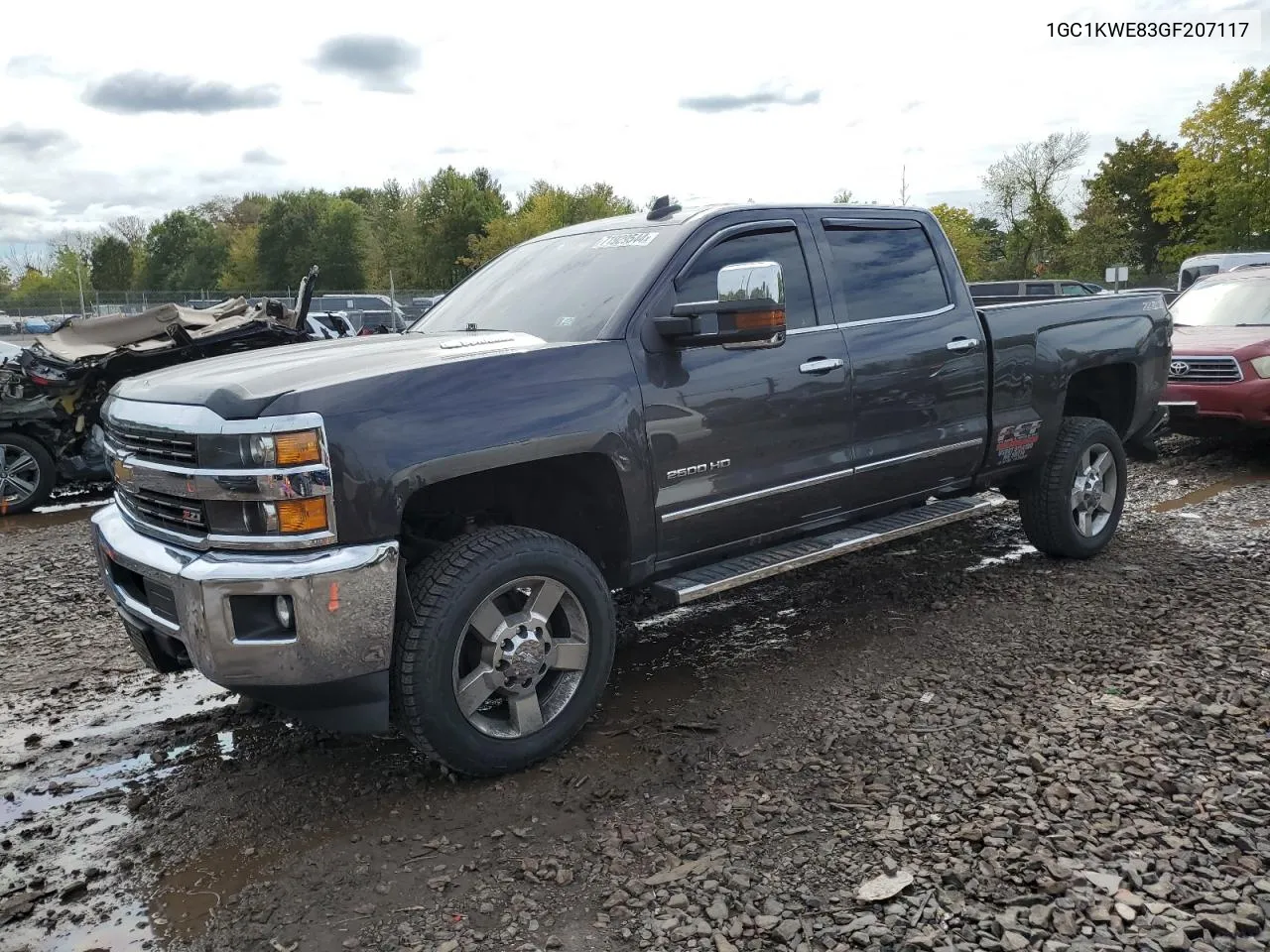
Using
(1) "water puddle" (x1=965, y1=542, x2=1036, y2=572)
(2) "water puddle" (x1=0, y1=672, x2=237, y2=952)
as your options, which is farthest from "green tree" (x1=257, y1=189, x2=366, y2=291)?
(2) "water puddle" (x1=0, y1=672, x2=237, y2=952)

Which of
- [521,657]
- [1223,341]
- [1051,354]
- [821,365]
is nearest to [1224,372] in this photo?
[1223,341]

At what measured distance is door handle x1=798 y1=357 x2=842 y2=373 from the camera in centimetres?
428

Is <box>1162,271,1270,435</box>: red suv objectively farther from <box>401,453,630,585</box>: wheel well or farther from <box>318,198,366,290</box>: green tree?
<box>318,198,366,290</box>: green tree

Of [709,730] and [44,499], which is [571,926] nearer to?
[709,730]

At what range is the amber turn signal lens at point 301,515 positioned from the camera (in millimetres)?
3031

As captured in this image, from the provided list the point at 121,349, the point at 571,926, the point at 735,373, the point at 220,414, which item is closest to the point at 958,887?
the point at 571,926

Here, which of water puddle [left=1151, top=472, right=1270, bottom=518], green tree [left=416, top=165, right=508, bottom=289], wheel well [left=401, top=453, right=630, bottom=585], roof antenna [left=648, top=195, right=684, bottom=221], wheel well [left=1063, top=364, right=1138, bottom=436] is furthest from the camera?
green tree [left=416, top=165, right=508, bottom=289]

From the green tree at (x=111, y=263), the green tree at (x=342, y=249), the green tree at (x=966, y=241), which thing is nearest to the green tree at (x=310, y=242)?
the green tree at (x=342, y=249)

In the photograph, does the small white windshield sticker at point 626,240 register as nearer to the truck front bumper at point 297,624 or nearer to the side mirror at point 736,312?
the side mirror at point 736,312

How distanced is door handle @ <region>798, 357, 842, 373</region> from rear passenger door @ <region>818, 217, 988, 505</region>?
123 mm

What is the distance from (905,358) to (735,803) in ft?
7.77

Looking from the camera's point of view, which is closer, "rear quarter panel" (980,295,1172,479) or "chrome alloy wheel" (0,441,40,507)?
"rear quarter panel" (980,295,1172,479)

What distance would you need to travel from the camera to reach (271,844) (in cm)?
318

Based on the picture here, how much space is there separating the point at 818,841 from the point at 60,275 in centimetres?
12166
